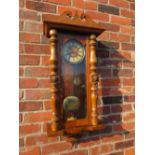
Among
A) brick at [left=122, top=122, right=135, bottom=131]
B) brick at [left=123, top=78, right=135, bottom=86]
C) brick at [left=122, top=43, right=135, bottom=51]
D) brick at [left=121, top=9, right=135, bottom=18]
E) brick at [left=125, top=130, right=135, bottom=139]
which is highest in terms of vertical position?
brick at [left=121, top=9, right=135, bottom=18]

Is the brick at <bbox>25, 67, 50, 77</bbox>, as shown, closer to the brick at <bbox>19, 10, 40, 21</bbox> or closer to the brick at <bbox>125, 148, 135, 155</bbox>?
the brick at <bbox>19, 10, 40, 21</bbox>

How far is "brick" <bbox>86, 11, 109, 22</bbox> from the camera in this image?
1.59 m

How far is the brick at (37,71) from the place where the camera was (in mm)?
1379

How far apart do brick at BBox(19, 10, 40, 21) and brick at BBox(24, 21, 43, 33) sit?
0.03 metres

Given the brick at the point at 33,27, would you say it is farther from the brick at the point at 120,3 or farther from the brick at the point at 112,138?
the brick at the point at 112,138

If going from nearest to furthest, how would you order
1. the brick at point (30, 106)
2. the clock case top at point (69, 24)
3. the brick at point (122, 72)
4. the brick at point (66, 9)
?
the clock case top at point (69, 24) < the brick at point (30, 106) < the brick at point (66, 9) < the brick at point (122, 72)

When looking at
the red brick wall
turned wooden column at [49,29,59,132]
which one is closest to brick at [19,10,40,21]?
the red brick wall

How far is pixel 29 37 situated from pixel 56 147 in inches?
28.1

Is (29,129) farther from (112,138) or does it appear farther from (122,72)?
(122,72)

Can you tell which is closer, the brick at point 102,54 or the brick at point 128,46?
the brick at point 102,54

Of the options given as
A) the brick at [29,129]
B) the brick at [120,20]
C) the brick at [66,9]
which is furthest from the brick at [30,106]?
the brick at [120,20]

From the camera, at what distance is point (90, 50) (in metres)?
1.39
